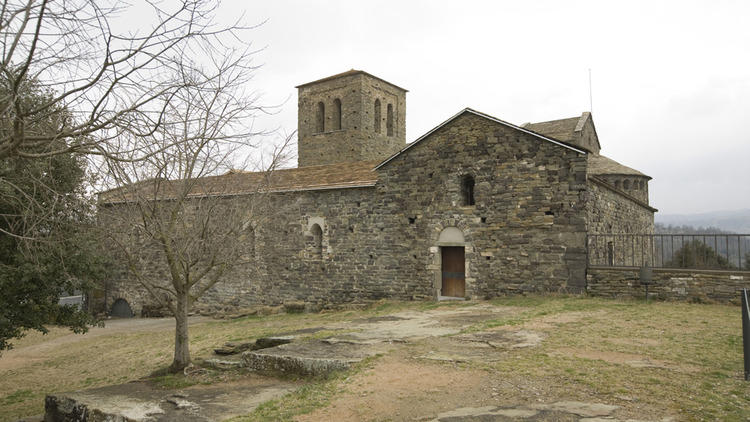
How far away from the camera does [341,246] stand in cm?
1744

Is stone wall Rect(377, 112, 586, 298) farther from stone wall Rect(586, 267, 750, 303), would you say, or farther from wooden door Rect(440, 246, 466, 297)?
stone wall Rect(586, 267, 750, 303)

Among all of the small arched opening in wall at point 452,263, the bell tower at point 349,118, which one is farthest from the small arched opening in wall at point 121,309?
the small arched opening in wall at point 452,263

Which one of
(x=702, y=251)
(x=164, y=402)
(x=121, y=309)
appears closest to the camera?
(x=164, y=402)

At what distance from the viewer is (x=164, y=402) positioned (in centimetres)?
728

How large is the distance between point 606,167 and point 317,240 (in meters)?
18.7

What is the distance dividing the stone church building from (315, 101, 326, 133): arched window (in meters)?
11.0

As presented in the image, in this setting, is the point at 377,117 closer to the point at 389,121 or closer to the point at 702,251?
the point at 389,121

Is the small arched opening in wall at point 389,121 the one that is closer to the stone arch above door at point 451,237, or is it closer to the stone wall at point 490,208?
the stone wall at point 490,208

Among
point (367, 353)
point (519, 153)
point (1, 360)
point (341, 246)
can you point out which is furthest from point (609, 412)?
point (1, 360)

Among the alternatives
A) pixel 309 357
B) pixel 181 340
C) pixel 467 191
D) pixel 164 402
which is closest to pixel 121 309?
pixel 181 340

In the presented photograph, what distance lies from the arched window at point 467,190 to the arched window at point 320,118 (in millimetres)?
17297

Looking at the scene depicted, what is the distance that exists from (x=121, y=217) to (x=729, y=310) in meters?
13.1

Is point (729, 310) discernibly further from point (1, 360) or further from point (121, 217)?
point (1, 360)

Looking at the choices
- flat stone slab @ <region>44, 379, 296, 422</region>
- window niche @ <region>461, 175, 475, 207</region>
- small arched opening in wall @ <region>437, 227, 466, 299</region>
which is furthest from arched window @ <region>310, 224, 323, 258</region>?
flat stone slab @ <region>44, 379, 296, 422</region>
